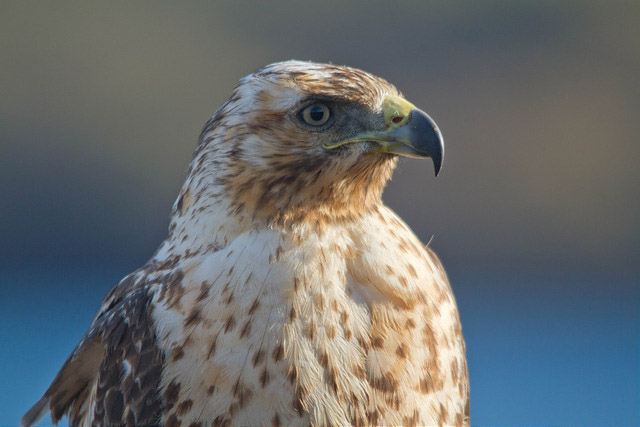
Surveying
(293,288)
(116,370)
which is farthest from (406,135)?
(116,370)

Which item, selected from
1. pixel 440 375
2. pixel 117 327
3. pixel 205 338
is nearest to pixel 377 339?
pixel 440 375

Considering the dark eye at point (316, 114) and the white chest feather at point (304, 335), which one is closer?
the white chest feather at point (304, 335)

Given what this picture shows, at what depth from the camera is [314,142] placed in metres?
1.55

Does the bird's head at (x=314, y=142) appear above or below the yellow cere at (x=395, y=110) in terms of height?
below

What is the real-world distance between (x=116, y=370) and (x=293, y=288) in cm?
48

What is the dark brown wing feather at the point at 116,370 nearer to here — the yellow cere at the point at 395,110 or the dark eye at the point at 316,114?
the dark eye at the point at 316,114

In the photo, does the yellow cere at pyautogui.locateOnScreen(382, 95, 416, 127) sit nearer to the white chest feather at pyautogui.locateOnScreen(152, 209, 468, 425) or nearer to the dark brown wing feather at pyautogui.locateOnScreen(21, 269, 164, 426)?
the white chest feather at pyautogui.locateOnScreen(152, 209, 468, 425)

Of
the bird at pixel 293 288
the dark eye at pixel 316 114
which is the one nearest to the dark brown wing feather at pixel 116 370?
the bird at pixel 293 288

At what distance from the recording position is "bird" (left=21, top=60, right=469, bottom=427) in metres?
1.40

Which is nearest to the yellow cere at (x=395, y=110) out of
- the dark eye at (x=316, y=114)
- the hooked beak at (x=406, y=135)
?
the hooked beak at (x=406, y=135)

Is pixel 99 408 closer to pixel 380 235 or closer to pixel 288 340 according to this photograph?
pixel 288 340

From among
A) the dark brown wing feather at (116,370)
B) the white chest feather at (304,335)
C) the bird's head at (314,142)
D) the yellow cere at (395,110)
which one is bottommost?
the dark brown wing feather at (116,370)

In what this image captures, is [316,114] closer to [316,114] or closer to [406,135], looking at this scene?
[316,114]

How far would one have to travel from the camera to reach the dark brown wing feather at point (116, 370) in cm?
148
